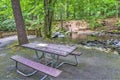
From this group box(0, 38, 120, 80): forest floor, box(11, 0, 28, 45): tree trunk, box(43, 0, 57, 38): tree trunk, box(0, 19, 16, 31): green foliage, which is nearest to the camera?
box(0, 38, 120, 80): forest floor

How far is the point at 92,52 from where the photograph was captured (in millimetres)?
6590

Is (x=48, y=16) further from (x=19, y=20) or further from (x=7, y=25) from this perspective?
(x=7, y=25)

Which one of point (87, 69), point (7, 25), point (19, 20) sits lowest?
point (87, 69)

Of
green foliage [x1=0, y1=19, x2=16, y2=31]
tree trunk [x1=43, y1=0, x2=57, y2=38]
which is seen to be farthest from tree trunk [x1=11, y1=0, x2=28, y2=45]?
green foliage [x1=0, y1=19, x2=16, y2=31]

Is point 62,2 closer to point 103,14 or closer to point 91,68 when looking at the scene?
point 91,68

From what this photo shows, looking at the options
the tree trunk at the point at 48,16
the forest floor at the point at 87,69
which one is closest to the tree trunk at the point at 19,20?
the forest floor at the point at 87,69

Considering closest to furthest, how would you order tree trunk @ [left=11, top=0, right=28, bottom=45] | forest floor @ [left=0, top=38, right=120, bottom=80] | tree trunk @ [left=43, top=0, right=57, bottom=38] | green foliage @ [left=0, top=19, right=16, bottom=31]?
forest floor @ [left=0, top=38, right=120, bottom=80], tree trunk @ [left=11, top=0, right=28, bottom=45], tree trunk @ [left=43, top=0, right=57, bottom=38], green foliage @ [left=0, top=19, right=16, bottom=31]

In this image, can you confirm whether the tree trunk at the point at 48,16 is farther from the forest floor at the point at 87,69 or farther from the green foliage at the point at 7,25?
the green foliage at the point at 7,25

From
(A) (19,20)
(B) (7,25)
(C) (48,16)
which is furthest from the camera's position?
(B) (7,25)

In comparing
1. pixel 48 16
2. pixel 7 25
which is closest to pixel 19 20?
pixel 48 16

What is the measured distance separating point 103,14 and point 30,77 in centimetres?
2073

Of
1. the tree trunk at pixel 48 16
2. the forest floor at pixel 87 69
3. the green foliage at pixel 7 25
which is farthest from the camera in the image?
the green foliage at pixel 7 25

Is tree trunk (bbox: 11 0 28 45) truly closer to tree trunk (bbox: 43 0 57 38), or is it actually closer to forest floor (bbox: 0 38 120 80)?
forest floor (bbox: 0 38 120 80)

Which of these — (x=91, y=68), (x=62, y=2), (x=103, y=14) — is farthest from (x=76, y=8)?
(x=103, y=14)
